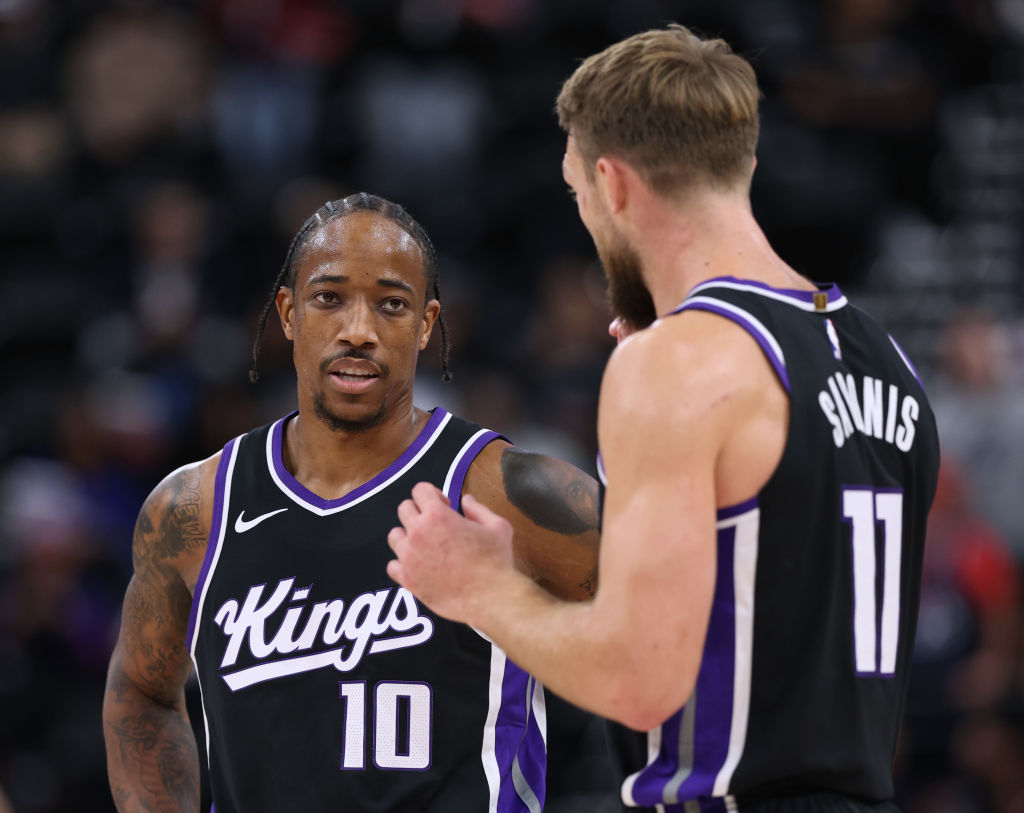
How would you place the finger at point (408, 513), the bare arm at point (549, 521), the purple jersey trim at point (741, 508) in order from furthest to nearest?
the bare arm at point (549, 521)
the finger at point (408, 513)
the purple jersey trim at point (741, 508)

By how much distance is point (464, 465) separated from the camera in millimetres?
3631

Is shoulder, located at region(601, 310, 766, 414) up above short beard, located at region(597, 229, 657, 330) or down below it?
below

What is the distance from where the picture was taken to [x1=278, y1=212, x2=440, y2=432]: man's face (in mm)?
3615

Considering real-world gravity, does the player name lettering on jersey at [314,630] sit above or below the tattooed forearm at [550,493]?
below

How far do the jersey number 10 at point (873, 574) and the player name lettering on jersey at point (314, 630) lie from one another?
1.22m

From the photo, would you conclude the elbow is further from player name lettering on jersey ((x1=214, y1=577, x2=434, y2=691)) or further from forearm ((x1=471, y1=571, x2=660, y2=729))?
player name lettering on jersey ((x1=214, y1=577, x2=434, y2=691))

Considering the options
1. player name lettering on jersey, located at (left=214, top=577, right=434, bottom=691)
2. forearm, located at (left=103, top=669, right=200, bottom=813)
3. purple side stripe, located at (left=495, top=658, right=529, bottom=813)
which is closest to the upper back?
purple side stripe, located at (left=495, top=658, right=529, bottom=813)

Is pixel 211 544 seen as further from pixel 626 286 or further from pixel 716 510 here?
pixel 716 510

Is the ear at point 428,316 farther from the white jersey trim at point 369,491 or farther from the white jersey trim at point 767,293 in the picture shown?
the white jersey trim at point 767,293

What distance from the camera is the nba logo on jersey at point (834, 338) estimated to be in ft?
8.95

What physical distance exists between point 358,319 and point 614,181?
3.47 ft

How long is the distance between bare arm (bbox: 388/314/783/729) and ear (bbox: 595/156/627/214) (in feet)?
1.07

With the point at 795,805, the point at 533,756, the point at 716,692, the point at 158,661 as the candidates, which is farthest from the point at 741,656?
the point at 158,661

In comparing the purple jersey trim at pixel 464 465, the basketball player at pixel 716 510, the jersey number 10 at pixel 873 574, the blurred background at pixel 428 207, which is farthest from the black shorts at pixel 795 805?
the blurred background at pixel 428 207
